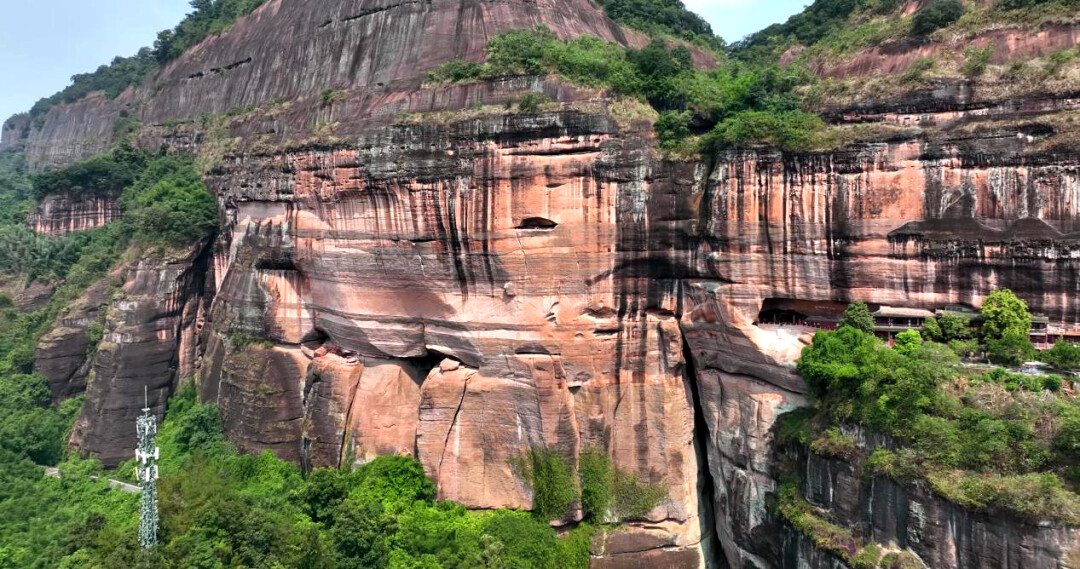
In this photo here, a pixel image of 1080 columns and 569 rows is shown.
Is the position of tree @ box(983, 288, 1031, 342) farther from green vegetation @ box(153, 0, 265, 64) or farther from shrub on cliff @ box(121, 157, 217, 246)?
green vegetation @ box(153, 0, 265, 64)

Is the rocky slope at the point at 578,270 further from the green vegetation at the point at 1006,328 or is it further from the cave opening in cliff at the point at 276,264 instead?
the green vegetation at the point at 1006,328

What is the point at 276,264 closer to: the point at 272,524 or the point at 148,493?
the point at 148,493

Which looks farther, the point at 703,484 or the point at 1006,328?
the point at 703,484

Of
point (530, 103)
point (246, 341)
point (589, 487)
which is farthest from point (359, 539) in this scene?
point (530, 103)

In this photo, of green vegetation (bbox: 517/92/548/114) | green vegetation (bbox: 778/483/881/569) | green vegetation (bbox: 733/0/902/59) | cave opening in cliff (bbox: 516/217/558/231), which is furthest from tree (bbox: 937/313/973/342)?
green vegetation (bbox: 733/0/902/59)

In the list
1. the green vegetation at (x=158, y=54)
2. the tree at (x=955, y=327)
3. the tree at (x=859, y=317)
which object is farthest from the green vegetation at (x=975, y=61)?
the green vegetation at (x=158, y=54)

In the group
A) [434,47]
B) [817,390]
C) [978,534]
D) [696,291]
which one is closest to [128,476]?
[434,47]
